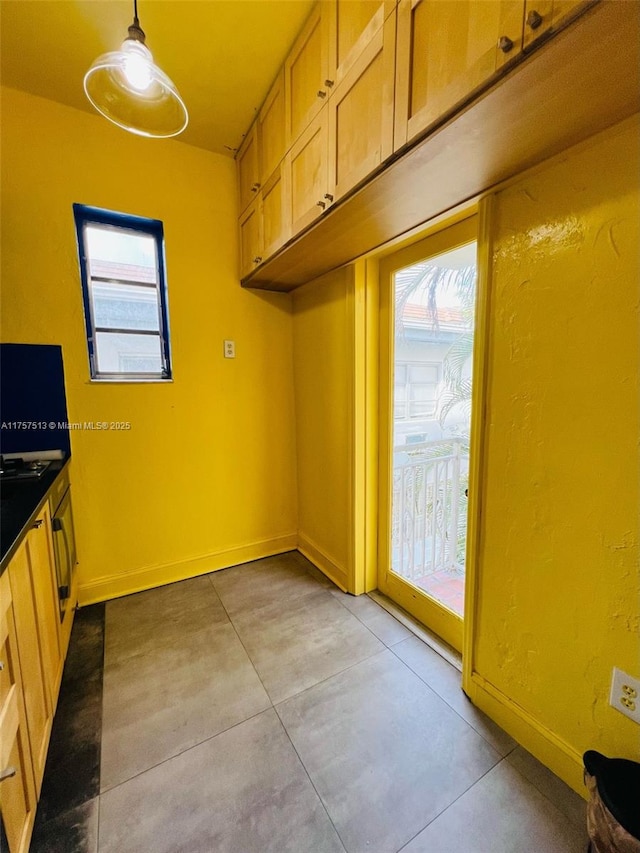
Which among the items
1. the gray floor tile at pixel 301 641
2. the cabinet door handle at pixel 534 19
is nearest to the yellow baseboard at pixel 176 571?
the gray floor tile at pixel 301 641

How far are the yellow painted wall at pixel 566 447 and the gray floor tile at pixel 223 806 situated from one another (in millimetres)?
773

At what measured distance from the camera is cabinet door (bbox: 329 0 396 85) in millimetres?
1024

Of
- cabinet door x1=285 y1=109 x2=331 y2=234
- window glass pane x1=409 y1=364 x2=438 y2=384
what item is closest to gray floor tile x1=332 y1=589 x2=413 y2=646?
window glass pane x1=409 y1=364 x2=438 y2=384

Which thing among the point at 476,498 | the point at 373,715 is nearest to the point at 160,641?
the point at 373,715

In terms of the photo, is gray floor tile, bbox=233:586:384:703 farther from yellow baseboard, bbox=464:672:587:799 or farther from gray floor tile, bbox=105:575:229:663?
yellow baseboard, bbox=464:672:587:799

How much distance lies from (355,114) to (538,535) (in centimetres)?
151

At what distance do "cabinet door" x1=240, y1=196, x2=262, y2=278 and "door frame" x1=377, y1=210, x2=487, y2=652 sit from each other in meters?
0.71

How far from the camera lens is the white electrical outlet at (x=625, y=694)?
37.1 inches

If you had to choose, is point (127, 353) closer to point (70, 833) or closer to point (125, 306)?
point (125, 306)

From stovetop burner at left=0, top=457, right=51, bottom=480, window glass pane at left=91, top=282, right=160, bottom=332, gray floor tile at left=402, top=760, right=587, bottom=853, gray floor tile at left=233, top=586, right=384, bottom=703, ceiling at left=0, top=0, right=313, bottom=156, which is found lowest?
gray floor tile at left=402, top=760, right=587, bottom=853

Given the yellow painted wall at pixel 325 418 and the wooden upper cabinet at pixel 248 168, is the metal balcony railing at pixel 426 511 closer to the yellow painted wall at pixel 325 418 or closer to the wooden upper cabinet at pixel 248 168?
the yellow painted wall at pixel 325 418

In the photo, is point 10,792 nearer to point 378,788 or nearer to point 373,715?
point 378,788

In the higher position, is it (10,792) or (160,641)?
(10,792)

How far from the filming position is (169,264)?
82.3 inches
